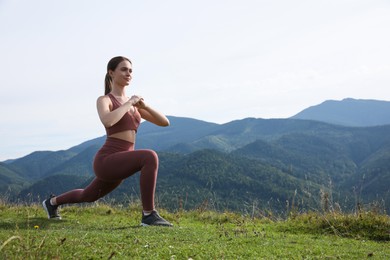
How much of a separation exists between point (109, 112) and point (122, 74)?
76cm

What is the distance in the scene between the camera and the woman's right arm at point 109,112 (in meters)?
5.16

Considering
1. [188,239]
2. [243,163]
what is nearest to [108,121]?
[188,239]

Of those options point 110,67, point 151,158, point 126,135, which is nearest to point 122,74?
point 110,67

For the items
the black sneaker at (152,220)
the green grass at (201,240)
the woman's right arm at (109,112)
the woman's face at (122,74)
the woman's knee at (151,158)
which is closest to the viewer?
the green grass at (201,240)

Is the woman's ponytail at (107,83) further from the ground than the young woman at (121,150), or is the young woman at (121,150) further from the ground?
the woman's ponytail at (107,83)

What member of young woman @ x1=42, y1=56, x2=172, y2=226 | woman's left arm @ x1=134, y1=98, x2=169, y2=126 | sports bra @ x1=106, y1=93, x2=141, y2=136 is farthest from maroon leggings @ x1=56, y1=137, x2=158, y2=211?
woman's left arm @ x1=134, y1=98, x2=169, y2=126

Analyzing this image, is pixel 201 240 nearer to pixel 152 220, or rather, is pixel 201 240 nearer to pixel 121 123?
pixel 152 220

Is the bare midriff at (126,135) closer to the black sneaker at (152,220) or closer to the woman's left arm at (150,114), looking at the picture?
the woman's left arm at (150,114)

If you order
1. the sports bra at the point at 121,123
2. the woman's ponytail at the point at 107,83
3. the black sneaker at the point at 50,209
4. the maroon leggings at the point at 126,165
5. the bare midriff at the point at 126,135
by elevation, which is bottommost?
the black sneaker at the point at 50,209

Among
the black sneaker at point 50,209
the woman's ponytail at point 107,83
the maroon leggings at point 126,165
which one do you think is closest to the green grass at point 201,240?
the black sneaker at point 50,209

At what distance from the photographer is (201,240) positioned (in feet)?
14.9

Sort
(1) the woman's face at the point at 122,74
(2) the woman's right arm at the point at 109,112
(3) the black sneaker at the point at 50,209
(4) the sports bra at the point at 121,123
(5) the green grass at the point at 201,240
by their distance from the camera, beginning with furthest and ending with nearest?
1. (3) the black sneaker at the point at 50,209
2. (1) the woman's face at the point at 122,74
3. (4) the sports bra at the point at 121,123
4. (2) the woman's right arm at the point at 109,112
5. (5) the green grass at the point at 201,240

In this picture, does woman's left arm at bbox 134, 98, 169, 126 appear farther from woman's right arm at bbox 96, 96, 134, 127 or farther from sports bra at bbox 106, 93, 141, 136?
woman's right arm at bbox 96, 96, 134, 127

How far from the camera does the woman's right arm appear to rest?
516 cm
